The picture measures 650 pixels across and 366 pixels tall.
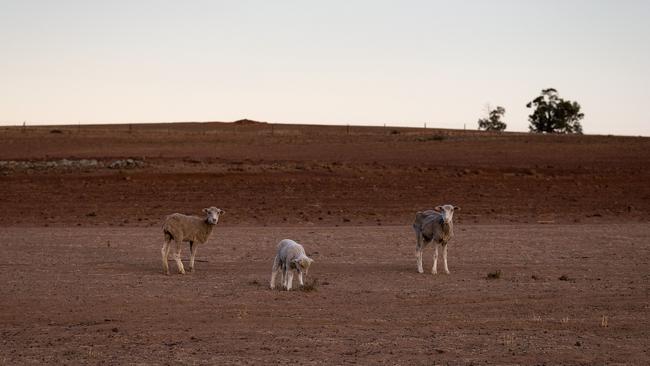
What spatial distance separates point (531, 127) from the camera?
98812mm

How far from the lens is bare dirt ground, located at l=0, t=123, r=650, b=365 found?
13.7 m

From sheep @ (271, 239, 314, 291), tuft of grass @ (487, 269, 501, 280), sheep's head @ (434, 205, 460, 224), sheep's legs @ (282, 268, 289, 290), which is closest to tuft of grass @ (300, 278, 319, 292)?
sheep @ (271, 239, 314, 291)

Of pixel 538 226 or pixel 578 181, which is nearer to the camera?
pixel 538 226

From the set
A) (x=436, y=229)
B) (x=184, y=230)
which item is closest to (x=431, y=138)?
(x=436, y=229)

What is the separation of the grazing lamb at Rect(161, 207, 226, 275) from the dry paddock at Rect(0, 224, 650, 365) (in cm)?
55

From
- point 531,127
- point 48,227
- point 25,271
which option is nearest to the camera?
point 25,271

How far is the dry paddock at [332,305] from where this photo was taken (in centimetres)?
1318

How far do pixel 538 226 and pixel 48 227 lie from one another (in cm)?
1594

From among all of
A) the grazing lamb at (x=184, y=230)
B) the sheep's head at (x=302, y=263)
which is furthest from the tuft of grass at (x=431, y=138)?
the sheep's head at (x=302, y=263)

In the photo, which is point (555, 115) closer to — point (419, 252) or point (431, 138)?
point (431, 138)

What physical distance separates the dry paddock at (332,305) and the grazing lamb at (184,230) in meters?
0.55

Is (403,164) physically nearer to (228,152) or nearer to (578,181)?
(578,181)

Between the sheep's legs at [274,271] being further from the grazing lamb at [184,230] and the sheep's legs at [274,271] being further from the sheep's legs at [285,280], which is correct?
the grazing lamb at [184,230]

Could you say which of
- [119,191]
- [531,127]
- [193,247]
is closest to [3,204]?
[119,191]
